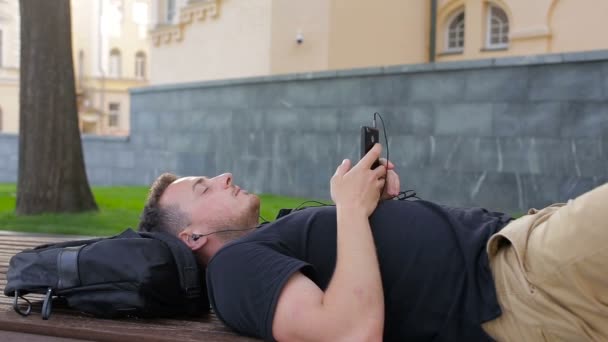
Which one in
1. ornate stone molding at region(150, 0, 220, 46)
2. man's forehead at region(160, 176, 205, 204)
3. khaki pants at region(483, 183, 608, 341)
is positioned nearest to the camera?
khaki pants at region(483, 183, 608, 341)

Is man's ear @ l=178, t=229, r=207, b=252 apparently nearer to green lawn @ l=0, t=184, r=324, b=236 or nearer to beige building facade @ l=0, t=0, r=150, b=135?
green lawn @ l=0, t=184, r=324, b=236

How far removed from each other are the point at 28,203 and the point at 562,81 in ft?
21.5

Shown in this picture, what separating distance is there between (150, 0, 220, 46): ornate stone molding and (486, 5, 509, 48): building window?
5869 millimetres

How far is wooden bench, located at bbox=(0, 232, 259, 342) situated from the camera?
3041 mm

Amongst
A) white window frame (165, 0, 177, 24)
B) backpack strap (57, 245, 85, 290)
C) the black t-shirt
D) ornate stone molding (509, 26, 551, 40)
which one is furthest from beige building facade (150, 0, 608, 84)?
backpack strap (57, 245, 85, 290)

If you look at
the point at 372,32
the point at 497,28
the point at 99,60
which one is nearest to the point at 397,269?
the point at 372,32

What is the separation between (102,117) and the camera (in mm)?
57625

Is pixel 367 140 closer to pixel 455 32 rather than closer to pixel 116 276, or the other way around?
pixel 116 276

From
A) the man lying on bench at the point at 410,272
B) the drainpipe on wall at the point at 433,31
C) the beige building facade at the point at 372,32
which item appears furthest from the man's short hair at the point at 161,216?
the drainpipe on wall at the point at 433,31

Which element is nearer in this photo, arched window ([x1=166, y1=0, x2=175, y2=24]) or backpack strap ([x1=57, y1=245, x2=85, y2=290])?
backpack strap ([x1=57, y1=245, x2=85, y2=290])

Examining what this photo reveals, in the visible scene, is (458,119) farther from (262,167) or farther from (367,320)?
(367,320)

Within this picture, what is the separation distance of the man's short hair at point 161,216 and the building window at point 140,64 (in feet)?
199

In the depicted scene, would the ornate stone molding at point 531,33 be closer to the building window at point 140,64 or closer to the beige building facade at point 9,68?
the beige building facade at point 9,68

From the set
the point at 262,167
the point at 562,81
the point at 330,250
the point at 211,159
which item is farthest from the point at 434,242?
Result: the point at 211,159
